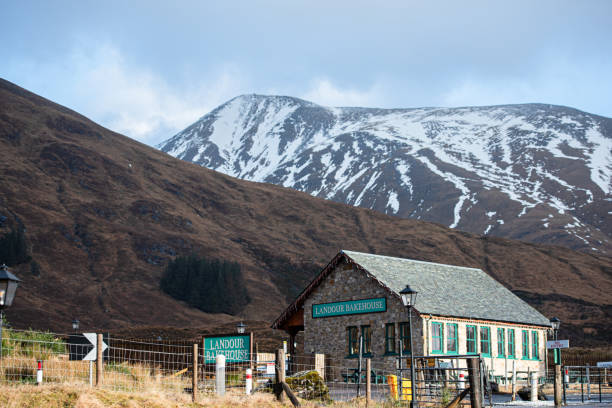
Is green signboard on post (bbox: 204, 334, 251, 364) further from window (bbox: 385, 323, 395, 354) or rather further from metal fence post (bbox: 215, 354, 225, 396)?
window (bbox: 385, 323, 395, 354)

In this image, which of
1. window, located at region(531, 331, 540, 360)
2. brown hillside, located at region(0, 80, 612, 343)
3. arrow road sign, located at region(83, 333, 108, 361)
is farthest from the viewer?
brown hillside, located at region(0, 80, 612, 343)

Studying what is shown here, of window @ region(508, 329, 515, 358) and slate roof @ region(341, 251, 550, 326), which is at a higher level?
slate roof @ region(341, 251, 550, 326)

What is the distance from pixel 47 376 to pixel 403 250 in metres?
86.0

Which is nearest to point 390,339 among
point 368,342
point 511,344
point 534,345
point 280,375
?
point 368,342

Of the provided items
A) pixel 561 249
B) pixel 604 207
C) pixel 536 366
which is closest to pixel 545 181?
pixel 604 207

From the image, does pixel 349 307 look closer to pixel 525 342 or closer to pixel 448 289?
pixel 448 289

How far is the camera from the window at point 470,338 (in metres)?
34.0

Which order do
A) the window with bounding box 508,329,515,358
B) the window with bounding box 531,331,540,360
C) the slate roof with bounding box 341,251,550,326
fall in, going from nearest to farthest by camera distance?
the slate roof with bounding box 341,251,550,326
the window with bounding box 508,329,515,358
the window with bounding box 531,331,540,360

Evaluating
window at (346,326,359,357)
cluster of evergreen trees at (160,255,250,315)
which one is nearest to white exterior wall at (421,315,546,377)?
window at (346,326,359,357)

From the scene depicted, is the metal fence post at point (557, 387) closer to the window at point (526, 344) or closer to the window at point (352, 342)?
the window at point (352, 342)

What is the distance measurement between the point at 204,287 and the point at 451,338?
4767 cm

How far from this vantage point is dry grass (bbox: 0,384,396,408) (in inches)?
507

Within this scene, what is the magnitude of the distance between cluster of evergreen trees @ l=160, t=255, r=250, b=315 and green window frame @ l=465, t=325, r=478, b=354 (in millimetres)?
45670

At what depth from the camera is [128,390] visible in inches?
612
